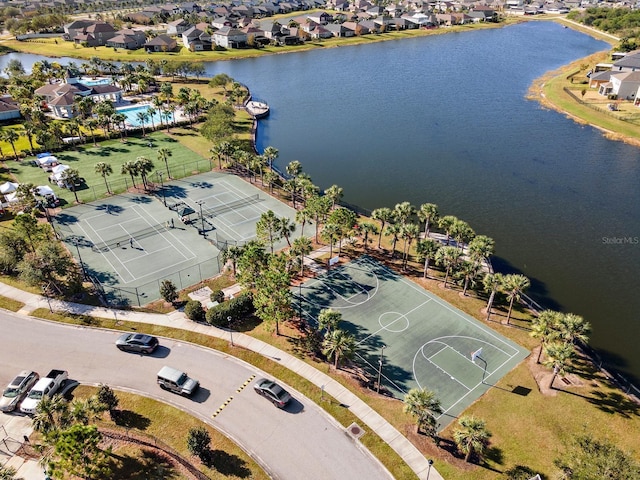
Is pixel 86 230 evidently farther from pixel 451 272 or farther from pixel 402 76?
pixel 402 76

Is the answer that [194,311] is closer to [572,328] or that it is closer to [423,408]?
[423,408]

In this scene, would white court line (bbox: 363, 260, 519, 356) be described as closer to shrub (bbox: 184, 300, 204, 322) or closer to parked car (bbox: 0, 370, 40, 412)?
shrub (bbox: 184, 300, 204, 322)

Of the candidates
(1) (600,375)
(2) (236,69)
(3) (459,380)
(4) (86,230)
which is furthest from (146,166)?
(2) (236,69)

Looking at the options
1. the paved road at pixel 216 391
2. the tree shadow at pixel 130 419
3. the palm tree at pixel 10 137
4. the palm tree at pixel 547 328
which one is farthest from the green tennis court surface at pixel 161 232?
the palm tree at pixel 547 328

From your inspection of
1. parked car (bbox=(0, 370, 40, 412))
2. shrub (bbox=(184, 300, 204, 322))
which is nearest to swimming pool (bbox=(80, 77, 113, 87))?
shrub (bbox=(184, 300, 204, 322))

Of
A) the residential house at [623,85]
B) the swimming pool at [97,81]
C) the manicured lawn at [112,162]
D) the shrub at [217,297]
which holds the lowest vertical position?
the shrub at [217,297]

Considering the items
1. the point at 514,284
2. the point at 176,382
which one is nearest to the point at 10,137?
the point at 176,382

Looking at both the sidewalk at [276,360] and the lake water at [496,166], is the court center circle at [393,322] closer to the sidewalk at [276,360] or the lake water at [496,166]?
the sidewalk at [276,360]
